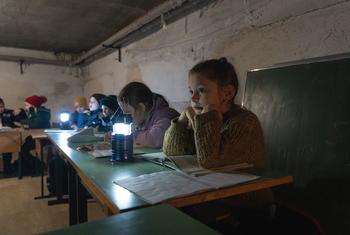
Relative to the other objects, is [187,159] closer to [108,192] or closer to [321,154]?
[108,192]

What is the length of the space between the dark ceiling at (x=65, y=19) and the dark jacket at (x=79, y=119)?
1.34 metres

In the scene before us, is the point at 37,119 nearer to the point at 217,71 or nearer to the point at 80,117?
the point at 80,117

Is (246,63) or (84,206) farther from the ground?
(246,63)

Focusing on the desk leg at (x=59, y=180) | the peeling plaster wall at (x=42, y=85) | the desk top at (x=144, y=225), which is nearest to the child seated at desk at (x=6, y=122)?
the peeling plaster wall at (x=42, y=85)

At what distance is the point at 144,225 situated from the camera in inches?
25.1

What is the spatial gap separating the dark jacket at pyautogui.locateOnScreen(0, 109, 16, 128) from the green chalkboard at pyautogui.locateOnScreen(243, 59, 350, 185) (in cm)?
440

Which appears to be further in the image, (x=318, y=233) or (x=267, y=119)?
(x=267, y=119)

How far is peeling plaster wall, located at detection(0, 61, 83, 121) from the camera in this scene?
595cm

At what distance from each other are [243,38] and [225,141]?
1.42m

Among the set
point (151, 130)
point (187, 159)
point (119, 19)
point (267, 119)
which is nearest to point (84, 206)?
point (151, 130)

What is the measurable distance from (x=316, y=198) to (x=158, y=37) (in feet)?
9.14

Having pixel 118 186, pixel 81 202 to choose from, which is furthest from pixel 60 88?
pixel 118 186

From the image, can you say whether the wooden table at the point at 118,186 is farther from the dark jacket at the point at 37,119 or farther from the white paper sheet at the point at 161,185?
the dark jacket at the point at 37,119

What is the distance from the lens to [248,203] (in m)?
1.06
